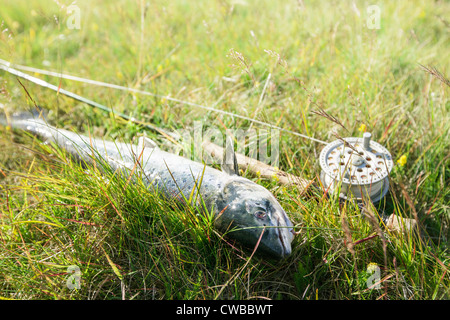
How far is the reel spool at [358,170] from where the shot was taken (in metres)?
2.77

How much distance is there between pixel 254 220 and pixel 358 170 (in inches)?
40.0

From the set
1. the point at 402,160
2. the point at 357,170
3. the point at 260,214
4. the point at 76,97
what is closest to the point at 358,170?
the point at 357,170

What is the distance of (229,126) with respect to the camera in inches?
145

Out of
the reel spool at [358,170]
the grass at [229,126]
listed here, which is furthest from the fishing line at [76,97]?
the reel spool at [358,170]

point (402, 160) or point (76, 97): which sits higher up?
point (76, 97)

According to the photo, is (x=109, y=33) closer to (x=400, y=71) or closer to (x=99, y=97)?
(x=99, y=97)

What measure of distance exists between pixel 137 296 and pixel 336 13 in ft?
14.7

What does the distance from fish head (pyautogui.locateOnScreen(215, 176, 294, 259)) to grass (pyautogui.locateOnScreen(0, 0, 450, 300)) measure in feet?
0.42

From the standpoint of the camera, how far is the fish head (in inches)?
91.7

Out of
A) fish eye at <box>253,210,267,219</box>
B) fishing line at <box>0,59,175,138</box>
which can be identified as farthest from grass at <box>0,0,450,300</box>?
fish eye at <box>253,210,267,219</box>

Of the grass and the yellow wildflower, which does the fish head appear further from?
the yellow wildflower

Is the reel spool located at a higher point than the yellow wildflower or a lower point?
higher

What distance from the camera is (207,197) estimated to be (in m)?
2.61

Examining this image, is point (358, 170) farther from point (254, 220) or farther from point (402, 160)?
point (254, 220)
